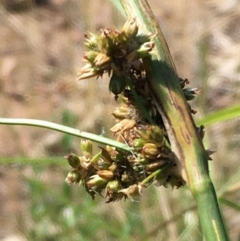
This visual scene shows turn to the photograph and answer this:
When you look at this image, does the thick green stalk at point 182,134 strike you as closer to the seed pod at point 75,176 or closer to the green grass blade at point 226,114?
the seed pod at point 75,176

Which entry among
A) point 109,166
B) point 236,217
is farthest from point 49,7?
point 109,166

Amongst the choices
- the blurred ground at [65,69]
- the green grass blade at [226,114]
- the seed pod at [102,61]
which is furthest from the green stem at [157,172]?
the blurred ground at [65,69]

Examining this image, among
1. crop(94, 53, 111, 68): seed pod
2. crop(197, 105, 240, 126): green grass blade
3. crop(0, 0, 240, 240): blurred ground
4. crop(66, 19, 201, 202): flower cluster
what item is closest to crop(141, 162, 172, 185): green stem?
crop(66, 19, 201, 202): flower cluster

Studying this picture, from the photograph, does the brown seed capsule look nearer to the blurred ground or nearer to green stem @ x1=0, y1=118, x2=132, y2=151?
green stem @ x1=0, y1=118, x2=132, y2=151

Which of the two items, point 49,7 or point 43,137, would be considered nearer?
point 43,137

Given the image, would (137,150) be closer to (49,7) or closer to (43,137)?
(43,137)

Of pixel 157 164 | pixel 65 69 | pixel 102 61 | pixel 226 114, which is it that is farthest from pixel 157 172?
pixel 65 69
